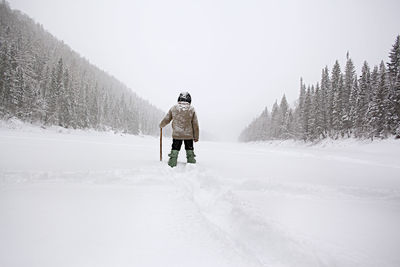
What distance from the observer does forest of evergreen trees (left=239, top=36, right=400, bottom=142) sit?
73.5 feet

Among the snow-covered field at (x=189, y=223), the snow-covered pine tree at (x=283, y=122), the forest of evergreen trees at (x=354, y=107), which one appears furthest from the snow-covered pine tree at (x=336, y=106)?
the snow-covered field at (x=189, y=223)

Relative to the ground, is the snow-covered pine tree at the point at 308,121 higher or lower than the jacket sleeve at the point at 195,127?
higher

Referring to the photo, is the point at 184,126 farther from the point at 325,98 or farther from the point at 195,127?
the point at 325,98

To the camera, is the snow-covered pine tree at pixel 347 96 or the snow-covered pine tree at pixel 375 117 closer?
the snow-covered pine tree at pixel 375 117

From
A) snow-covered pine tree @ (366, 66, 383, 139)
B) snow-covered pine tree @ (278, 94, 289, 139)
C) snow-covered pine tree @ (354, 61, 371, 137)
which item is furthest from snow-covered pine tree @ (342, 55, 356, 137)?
snow-covered pine tree @ (278, 94, 289, 139)

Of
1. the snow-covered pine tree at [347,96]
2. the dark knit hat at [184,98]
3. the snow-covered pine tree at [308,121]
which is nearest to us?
the dark knit hat at [184,98]

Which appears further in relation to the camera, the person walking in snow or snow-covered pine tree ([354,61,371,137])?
snow-covered pine tree ([354,61,371,137])

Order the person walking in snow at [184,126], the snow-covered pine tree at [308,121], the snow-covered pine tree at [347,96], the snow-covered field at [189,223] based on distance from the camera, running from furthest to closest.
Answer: the snow-covered pine tree at [308,121], the snow-covered pine tree at [347,96], the person walking in snow at [184,126], the snow-covered field at [189,223]

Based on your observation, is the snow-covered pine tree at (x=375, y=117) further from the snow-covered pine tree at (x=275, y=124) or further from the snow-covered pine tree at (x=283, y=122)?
the snow-covered pine tree at (x=275, y=124)

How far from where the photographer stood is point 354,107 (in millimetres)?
28453

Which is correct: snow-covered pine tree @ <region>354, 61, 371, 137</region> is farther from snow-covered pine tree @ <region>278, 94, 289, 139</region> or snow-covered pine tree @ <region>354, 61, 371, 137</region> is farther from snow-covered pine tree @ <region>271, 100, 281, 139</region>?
snow-covered pine tree @ <region>271, 100, 281, 139</region>

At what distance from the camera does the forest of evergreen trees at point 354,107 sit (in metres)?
22.4

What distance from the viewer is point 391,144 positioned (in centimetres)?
1984

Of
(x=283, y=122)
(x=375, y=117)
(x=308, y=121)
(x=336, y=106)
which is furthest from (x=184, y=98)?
(x=283, y=122)
